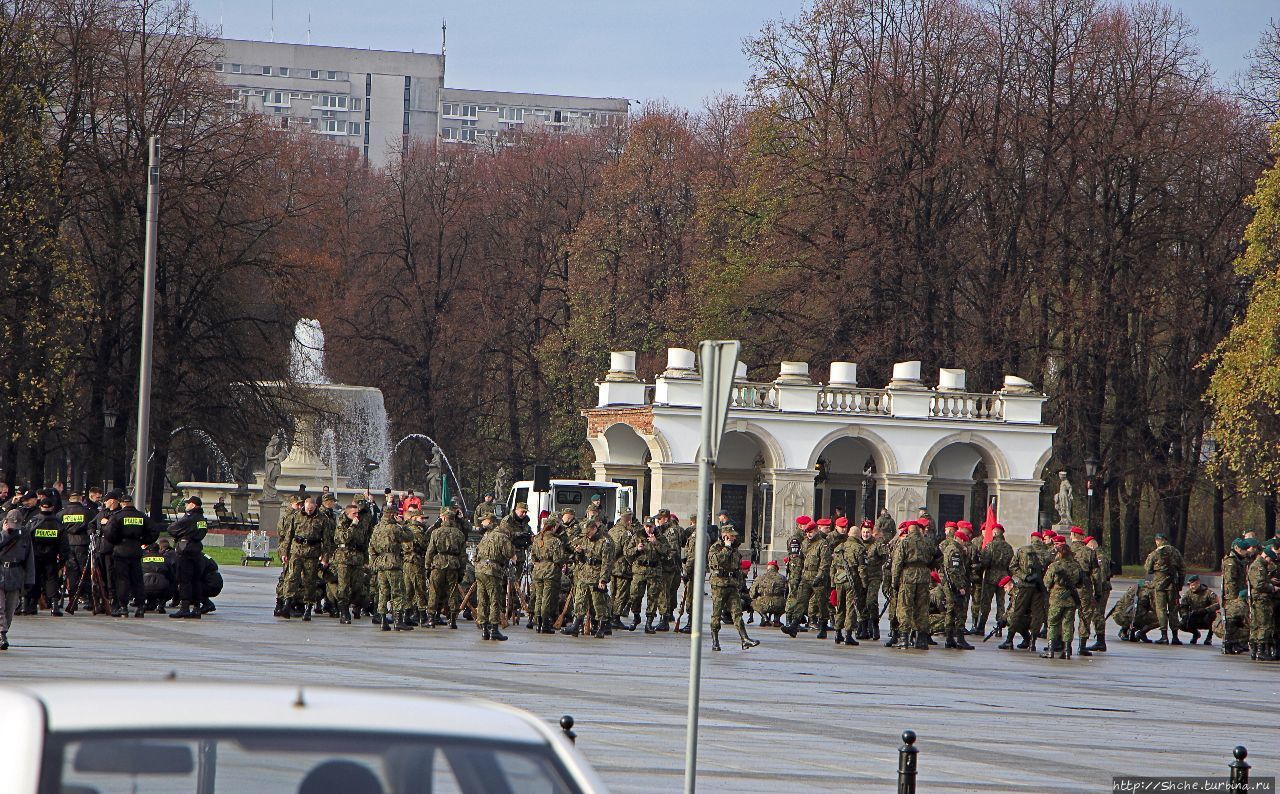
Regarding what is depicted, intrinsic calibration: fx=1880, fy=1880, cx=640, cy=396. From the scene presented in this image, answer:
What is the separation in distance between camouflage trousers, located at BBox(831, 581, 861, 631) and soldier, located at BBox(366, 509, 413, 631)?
228 inches

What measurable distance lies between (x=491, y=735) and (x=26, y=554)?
1696 centimetres

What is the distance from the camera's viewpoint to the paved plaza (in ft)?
40.3

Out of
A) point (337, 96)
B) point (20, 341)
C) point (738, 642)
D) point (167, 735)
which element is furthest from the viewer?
point (337, 96)

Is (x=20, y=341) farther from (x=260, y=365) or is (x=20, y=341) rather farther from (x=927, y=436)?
(x=927, y=436)

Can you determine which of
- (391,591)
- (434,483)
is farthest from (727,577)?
(434,483)

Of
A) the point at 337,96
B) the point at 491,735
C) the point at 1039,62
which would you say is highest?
the point at 337,96

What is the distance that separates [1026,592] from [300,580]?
387 inches

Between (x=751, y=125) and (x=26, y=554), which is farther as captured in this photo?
(x=751, y=125)

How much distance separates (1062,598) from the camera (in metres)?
24.6

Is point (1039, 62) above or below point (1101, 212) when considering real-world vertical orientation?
above

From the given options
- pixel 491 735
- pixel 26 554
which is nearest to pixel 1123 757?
pixel 491 735

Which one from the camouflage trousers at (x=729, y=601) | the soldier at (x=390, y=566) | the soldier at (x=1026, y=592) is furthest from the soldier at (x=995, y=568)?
the soldier at (x=390, y=566)

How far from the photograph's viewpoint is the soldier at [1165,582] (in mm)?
28719

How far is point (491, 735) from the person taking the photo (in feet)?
12.8
